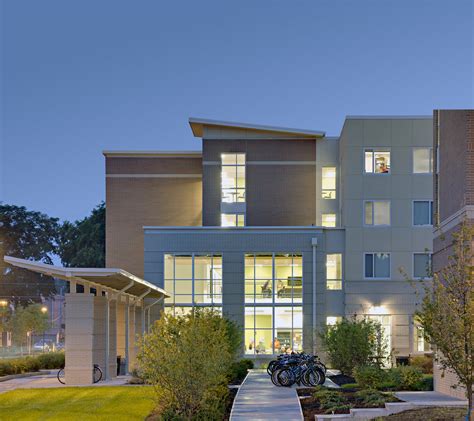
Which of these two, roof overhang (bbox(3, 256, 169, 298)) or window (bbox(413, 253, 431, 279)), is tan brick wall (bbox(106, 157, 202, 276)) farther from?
roof overhang (bbox(3, 256, 169, 298))

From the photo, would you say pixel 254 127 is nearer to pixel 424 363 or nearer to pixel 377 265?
pixel 377 265

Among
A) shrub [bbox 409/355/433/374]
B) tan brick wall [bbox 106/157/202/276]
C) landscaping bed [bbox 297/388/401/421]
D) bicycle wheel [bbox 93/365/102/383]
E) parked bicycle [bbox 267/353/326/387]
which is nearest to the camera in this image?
landscaping bed [bbox 297/388/401/421]


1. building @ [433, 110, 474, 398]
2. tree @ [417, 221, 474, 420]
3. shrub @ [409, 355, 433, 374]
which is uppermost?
building @ [433, 110, 474, 398]

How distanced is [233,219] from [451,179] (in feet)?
95.4

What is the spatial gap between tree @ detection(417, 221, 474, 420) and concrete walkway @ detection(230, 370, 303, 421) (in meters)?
4.51

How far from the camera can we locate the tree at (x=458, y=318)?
13.7 meters

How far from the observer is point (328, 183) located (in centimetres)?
4953

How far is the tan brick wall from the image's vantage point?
5328 cm

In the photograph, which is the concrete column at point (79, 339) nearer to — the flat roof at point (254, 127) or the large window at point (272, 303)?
the large window at point (272, 303)

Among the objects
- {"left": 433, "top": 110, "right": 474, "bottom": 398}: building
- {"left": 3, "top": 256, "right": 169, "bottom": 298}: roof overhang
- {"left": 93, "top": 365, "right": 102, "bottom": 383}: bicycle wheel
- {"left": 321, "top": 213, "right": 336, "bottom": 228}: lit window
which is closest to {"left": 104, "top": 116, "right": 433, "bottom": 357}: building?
{"left": 321, "top": 213, "right": 336, "bottom": 228}: lit window

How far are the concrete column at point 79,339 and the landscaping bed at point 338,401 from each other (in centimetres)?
772

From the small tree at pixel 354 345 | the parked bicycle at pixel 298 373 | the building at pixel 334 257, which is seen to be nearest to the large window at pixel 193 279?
the building at pixel 334 257

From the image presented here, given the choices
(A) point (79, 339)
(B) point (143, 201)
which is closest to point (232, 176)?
(B) point (143, 201)

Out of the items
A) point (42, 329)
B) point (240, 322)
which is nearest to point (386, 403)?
point (240, 322)
